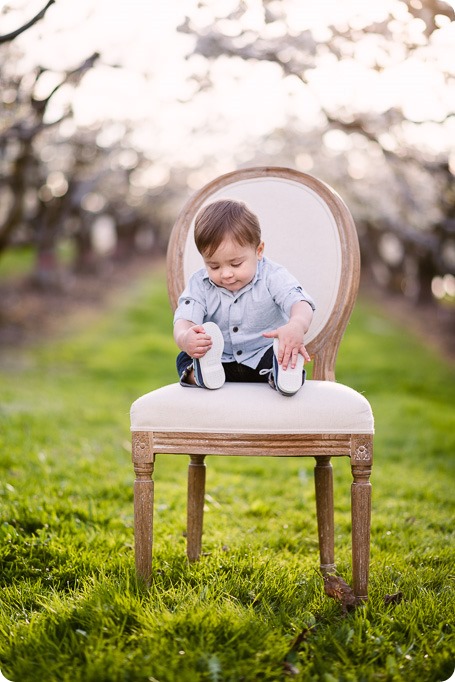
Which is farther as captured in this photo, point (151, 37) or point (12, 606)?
point (151, 37)

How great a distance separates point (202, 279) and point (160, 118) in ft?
32.7

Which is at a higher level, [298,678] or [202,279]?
[202,279]

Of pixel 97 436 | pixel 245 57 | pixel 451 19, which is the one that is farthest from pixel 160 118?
pixel 451 19

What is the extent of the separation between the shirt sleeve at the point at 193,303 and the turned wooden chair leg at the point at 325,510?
2.67ft

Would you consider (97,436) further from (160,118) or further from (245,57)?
(160,118)

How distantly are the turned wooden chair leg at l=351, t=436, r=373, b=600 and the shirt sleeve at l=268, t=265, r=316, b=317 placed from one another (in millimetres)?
514

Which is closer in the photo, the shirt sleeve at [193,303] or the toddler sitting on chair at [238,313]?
the toddler sitting on chair at [238,313]

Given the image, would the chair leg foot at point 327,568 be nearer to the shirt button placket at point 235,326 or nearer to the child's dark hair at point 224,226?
the shirt button placket at point 235,326

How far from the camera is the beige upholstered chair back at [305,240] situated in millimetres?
3006

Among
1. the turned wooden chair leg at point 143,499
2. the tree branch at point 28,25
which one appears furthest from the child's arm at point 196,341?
the tree branch at point 28,25

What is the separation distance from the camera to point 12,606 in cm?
262

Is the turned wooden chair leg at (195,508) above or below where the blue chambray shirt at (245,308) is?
below

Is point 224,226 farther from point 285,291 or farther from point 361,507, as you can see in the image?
point 361,507

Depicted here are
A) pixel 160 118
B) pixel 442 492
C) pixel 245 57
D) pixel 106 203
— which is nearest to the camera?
pixel 442 492
